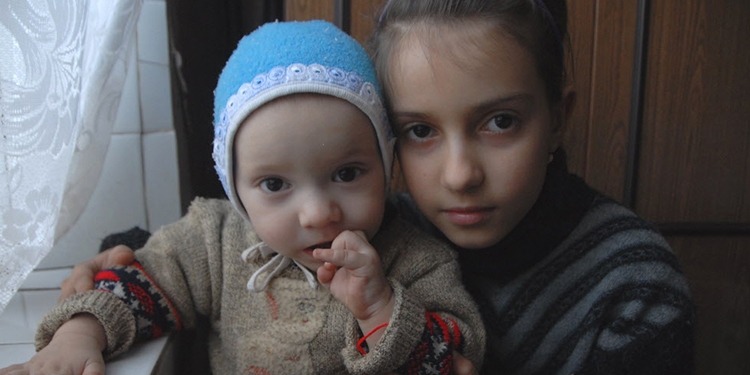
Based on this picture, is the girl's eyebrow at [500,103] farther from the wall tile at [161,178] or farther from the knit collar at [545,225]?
the wall tile at [161,178]

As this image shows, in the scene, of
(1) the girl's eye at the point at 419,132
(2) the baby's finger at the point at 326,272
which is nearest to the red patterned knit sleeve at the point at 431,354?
(2) the baby's finger at the point at 326,272

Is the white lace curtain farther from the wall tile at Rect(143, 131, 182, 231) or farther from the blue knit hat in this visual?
the wall tile at Rect(143, 131, 182, 231)

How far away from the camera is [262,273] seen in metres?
0.84

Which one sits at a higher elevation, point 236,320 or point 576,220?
point 576,220

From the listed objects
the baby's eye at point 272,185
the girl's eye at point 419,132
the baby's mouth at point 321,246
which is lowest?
the baby's mouth at point 321,246

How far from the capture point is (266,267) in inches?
32.6

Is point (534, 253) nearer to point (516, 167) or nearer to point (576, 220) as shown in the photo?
point (576, 220)

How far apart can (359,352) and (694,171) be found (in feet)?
2.96

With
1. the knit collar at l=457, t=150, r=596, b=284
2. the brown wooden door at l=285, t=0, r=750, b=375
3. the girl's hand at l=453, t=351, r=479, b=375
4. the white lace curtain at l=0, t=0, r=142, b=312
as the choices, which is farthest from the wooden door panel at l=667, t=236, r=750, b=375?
the white lace curtain at l=0, t=0, r=142, b=312

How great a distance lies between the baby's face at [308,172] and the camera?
727 millimetres

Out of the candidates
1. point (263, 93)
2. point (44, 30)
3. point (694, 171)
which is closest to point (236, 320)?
point (263, 93)

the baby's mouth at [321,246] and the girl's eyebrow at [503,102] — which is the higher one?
the girl's eyebrow at [503,102]

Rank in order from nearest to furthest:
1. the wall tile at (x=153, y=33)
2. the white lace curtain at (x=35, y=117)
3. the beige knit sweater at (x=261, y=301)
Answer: the white lace curtain at (x=35, y=117) → the beige knit sweater at (x=261, y=301) → the wall tile at (x=153, y=33)

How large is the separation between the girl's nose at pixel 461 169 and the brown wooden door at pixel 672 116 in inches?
18.9
